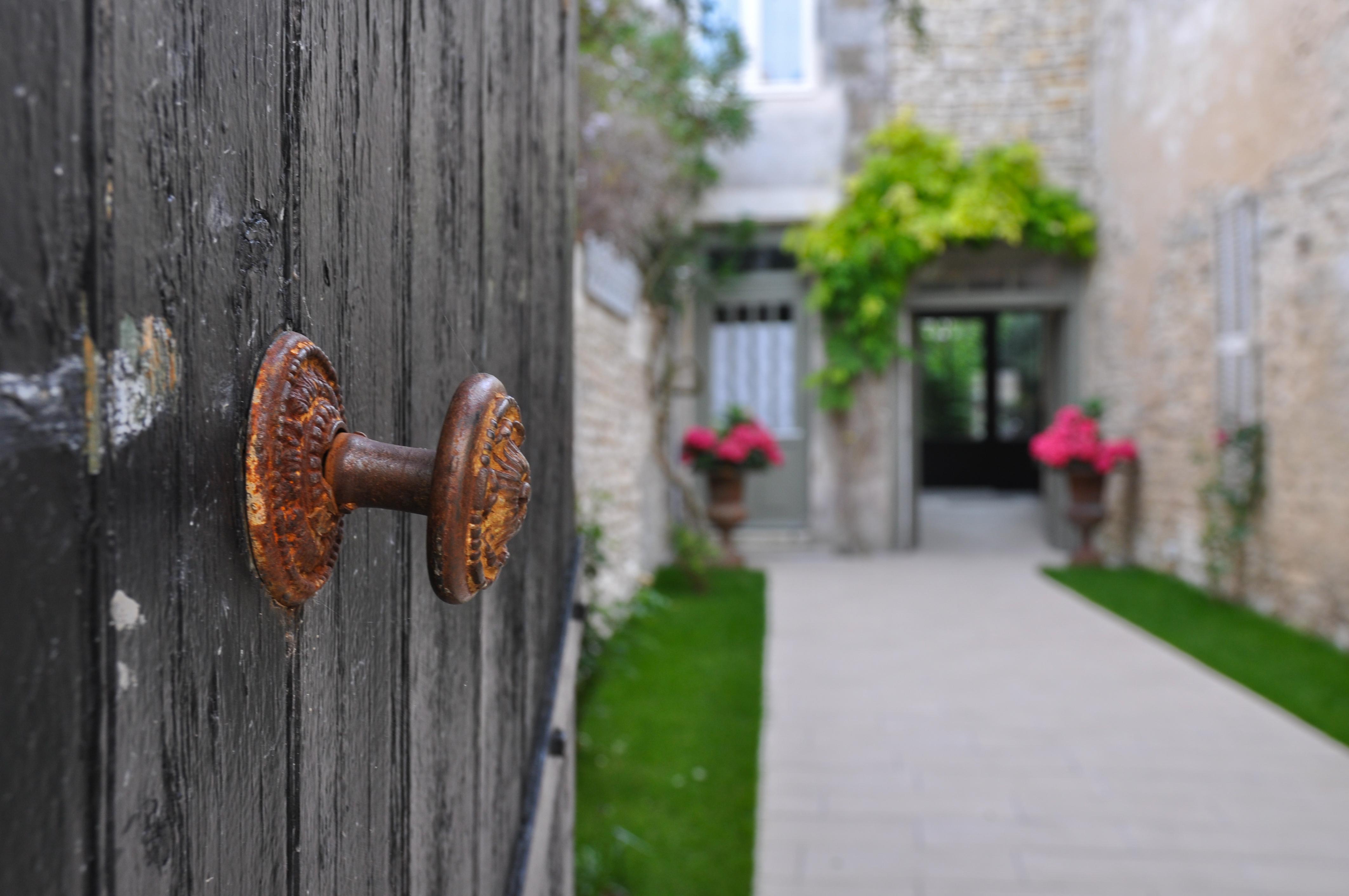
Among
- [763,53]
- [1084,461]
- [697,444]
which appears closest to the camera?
[697,444]

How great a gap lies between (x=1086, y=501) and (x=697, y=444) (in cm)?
328

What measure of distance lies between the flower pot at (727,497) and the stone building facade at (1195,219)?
322 cm

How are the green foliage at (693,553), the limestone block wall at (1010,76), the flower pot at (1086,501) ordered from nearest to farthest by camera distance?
the green foliage at (693,553), the flower pot at (1086,501), the limestone block wall at (1010,76)

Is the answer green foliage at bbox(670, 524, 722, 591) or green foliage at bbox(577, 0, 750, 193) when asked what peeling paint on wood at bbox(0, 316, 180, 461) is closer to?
green foliage at bbox(577, 0, 750, 193)

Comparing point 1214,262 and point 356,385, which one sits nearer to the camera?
point 356,385

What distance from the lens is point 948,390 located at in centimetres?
1642

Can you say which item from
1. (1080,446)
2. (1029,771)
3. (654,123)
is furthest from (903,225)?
(1029,771)

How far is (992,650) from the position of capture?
16.6ft

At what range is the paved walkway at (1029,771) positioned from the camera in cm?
259

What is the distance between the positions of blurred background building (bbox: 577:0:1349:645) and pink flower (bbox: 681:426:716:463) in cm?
53

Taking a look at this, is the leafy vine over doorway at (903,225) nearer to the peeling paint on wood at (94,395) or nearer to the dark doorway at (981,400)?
the dark doorway at (981,400)

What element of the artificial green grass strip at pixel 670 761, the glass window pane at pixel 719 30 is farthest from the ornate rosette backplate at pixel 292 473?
the glass window pane at pixel 719 30

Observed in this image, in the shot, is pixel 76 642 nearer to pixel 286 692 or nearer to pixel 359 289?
pixel 286 692

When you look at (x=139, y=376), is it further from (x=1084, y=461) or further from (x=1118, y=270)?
(x=1118, y=270)
